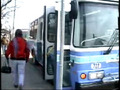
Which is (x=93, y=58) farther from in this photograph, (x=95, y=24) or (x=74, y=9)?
(x=74, y=9)

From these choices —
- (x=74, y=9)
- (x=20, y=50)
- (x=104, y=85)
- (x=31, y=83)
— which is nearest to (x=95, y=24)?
(x=74, y=9)

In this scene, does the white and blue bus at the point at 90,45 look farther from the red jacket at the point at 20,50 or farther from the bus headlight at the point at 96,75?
the red jacket at the point at 20,50

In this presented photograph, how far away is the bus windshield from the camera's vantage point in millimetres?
7418

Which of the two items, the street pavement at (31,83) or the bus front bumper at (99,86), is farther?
the street pavement at (31,83)

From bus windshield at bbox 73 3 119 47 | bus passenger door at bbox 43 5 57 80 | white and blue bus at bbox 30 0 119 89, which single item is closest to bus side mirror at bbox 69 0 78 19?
white and blue bus at bbox 30 0 119 89

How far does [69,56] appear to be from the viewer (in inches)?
311

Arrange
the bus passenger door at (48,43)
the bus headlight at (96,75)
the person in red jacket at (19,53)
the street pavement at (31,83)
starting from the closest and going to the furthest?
the bus headlight at (96,75)
the person in red jacket at (19,53)
the street pavement at (31,83)
the bus passenger door at (48,43)

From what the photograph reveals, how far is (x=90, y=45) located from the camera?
747 cm

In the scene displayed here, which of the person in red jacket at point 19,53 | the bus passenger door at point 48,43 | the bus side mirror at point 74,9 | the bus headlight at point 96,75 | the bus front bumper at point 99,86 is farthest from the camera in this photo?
the bus passenger door at point 48,43

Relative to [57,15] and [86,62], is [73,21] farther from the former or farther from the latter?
[86,62]

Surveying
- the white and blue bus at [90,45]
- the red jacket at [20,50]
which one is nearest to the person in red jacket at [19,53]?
the red jacket at [20,50]

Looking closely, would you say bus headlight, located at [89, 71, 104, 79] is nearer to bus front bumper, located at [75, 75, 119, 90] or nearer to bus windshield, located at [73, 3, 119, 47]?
bus front bumper, located at [75, 75, 119, 90]

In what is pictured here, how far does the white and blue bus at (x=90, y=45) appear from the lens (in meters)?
7.35

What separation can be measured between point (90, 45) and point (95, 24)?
1.94 feet
